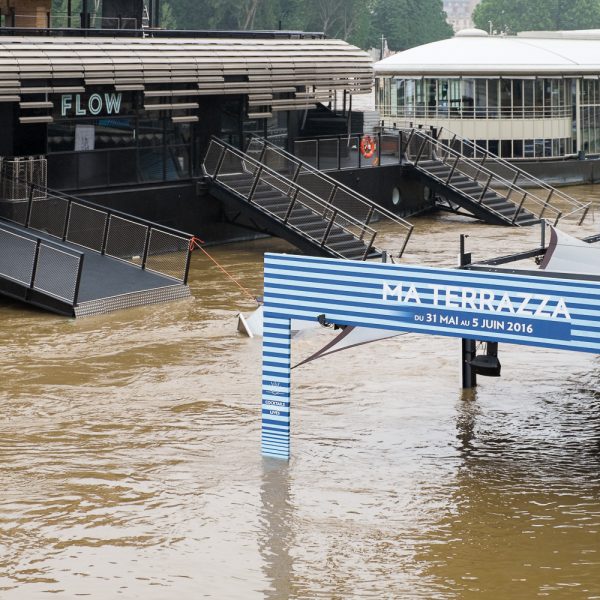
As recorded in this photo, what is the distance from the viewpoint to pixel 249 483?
18.2 metres

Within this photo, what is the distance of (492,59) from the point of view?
178ft

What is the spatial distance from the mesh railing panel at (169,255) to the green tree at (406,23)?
431 feet

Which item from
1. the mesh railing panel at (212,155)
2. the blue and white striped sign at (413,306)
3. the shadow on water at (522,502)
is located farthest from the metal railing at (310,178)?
the blue and white striped sign at (413,306)

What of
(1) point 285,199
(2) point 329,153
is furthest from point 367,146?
(1) point 285,199

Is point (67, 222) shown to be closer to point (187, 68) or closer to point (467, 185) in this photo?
point (187, 68)

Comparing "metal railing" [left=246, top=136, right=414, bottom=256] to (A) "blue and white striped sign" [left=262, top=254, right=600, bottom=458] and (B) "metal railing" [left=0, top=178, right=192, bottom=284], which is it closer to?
(B) "metal railing" [left=0, top=178, right=192, bottom=284]

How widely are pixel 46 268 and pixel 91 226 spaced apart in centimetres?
322

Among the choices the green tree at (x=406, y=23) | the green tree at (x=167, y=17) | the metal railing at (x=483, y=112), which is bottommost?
the metal railing at (x=483, y=112)

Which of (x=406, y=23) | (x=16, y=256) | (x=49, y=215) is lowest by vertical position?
(x=16, y=256)

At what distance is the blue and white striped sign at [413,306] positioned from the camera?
1641 centimetres

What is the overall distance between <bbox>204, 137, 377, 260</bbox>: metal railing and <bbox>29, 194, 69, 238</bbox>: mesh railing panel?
18.1 feet

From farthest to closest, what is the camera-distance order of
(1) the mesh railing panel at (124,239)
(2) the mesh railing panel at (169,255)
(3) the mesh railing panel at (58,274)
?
(1) the mesh railing panel at (124,239)
(2) the mesh railing panel at (169,255)
(3) the mesh railing panel at (58,274)

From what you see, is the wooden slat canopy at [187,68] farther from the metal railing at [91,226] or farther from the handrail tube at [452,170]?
the handrail tube at [452,170]

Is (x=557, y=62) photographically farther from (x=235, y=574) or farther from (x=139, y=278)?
(x=235, y=574)
